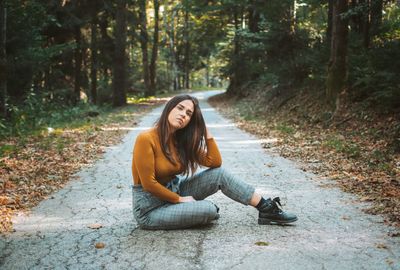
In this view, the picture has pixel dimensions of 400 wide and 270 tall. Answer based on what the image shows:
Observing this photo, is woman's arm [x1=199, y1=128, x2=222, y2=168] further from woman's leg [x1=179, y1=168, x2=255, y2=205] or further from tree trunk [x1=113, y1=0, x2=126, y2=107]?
tree trunk [x1=113, y1=0, x2=126, y2=107]

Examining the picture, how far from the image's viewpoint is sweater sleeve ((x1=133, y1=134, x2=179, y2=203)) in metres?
4.26

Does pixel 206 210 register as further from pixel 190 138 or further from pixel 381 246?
pixel 381 246

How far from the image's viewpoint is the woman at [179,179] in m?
4.33

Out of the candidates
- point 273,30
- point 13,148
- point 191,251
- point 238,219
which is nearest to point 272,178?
point 238,219

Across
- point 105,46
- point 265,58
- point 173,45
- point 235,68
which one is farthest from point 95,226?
point 173,45

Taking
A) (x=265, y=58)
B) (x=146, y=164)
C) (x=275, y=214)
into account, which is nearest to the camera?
(x=146, y=164)

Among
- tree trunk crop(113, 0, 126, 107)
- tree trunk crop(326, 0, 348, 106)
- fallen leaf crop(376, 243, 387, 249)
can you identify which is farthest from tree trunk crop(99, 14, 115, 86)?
fallen leaf crop(376, 243, 387, 249)

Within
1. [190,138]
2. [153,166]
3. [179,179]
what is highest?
[190,138]

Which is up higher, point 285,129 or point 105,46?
point 105,46

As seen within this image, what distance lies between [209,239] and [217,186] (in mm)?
634

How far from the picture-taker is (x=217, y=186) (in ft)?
15.4

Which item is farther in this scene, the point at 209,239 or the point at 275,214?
the point at 275,214

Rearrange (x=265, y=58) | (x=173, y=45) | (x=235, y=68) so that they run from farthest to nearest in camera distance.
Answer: (x=173, y=45), (x=235, y=68), (x=265, y=58)

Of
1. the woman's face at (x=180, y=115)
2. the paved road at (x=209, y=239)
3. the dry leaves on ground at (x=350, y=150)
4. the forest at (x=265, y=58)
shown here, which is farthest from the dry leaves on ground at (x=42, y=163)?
the dry leaves on ground at (x=350, y=150)
